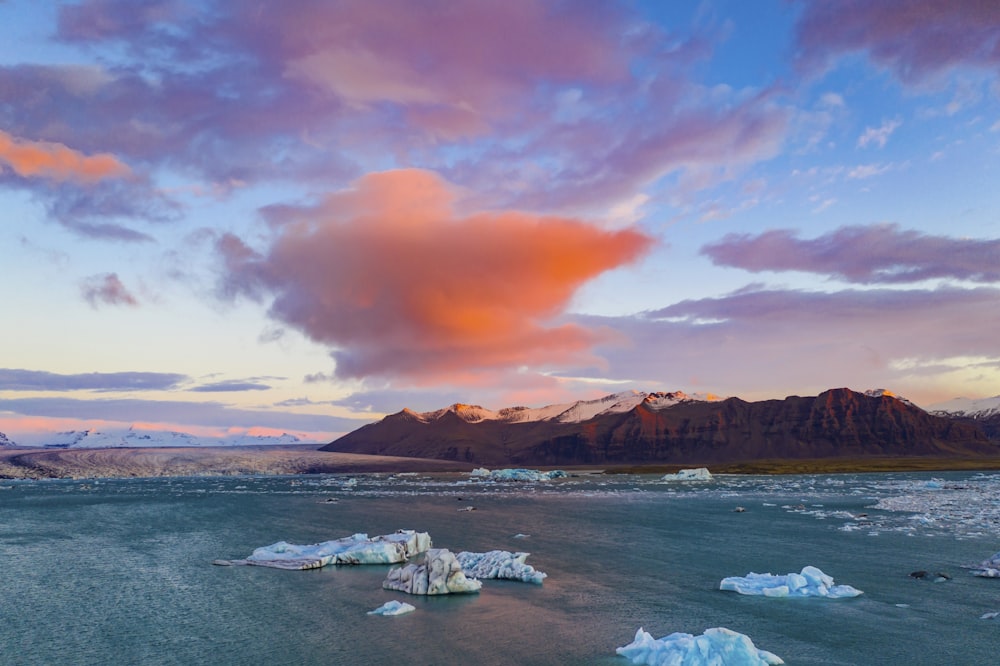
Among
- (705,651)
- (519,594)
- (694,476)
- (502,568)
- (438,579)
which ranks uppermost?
(705,651)

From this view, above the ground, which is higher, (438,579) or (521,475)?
(438,579)

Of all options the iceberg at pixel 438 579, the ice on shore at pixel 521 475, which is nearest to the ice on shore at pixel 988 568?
the iceberg at pixel 438 579

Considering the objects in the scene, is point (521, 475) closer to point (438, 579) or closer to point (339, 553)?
point (339, 553)

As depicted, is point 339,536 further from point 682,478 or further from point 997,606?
point 682,478

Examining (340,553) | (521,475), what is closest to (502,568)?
(340,553)

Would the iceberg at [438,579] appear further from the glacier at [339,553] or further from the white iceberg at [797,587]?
the white iceberg at [797,587]

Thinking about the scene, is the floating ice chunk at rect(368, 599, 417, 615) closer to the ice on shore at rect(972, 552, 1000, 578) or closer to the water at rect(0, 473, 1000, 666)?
the water at rect(0, 473, 1000, 666)
